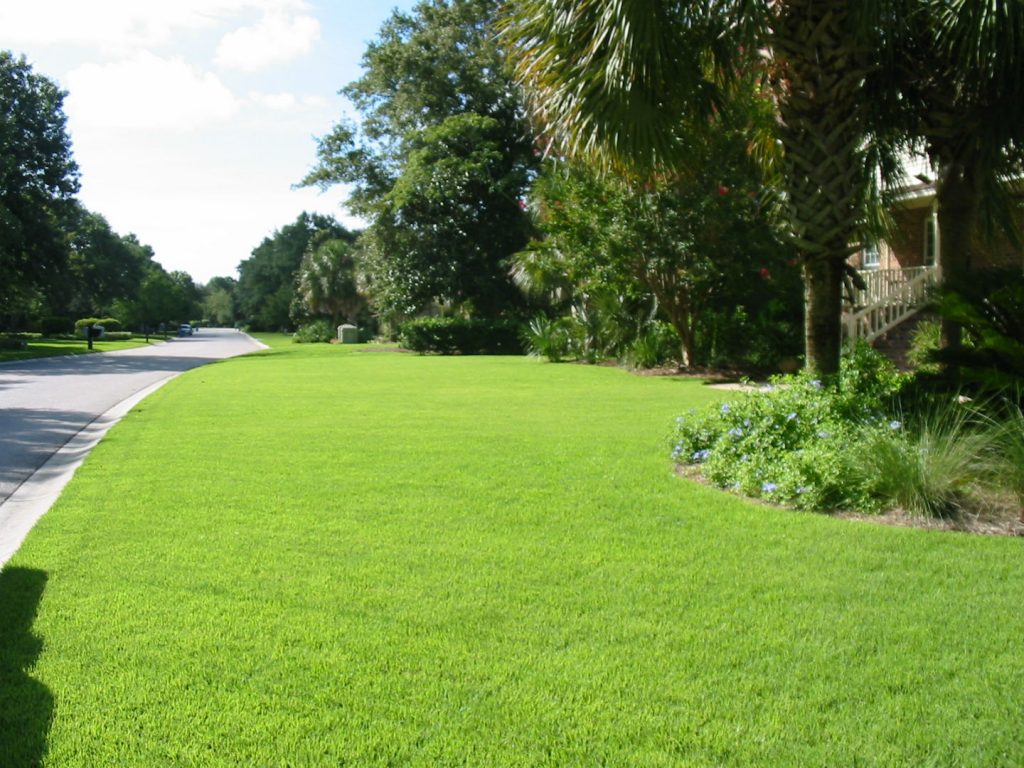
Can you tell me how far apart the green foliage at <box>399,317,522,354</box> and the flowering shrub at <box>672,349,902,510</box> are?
93.3 feet

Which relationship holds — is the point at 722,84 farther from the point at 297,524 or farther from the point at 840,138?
the point at 297,524

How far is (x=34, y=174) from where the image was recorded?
35.3 metres

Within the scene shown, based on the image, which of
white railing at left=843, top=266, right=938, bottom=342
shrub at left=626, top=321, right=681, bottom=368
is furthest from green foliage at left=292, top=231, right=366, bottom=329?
white railing at left=843, top=266, right=938, bottom=342

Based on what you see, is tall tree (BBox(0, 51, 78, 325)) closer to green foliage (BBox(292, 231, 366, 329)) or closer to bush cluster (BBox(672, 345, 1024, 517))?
green foliage (BBox(292, 231, 366, 329))

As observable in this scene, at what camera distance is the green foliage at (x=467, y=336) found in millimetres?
37094

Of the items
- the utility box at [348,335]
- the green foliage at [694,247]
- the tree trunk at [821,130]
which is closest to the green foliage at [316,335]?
the utility box at [348,335]

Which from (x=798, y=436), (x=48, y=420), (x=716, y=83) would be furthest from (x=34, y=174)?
(x=798, y=436)

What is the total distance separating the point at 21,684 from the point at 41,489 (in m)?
4.72

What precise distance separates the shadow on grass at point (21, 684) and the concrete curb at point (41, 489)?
0.91 m

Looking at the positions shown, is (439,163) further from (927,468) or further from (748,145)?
(927,468)

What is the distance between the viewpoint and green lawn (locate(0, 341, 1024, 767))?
3.09 meters

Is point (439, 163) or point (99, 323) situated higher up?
point (439, 163)

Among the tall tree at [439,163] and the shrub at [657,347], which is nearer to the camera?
the shrub at [657,347]

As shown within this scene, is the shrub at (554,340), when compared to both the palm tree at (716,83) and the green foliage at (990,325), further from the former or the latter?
the green foliage at (990,325)
